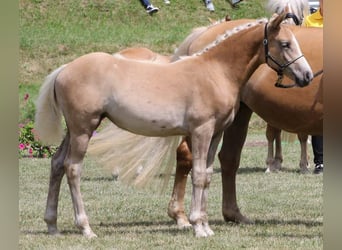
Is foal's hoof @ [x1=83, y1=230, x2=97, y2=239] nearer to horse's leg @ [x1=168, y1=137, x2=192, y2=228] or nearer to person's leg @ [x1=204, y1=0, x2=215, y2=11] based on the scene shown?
horse's leg @ [x1=168, y1=137, x2=192, y2=228]

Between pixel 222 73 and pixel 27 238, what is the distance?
1848 millimetres

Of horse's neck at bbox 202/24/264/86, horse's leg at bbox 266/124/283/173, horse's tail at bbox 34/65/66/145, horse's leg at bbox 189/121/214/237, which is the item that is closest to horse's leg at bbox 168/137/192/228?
horse's leg at bbox 189/121/214/237

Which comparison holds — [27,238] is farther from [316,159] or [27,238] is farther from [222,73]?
[316,159]

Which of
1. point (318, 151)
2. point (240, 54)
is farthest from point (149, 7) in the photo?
point (240, 54)

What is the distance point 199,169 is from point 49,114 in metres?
1.17

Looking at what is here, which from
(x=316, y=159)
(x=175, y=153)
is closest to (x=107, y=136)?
(x=175, y=153)

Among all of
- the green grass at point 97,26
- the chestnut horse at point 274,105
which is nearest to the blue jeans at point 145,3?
the green grass at point 97,26

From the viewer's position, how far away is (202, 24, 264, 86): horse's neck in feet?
16.7

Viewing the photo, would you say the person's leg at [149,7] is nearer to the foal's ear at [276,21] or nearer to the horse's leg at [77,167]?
the foal's ear at [276,21]

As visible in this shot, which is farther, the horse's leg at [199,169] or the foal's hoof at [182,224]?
the foal's hoof at [182,224]

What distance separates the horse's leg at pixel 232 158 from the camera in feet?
19.5

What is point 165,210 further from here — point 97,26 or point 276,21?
point 97,26

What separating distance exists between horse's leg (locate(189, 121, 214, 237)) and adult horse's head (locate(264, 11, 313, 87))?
0.64m

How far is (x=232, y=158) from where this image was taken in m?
6.09
